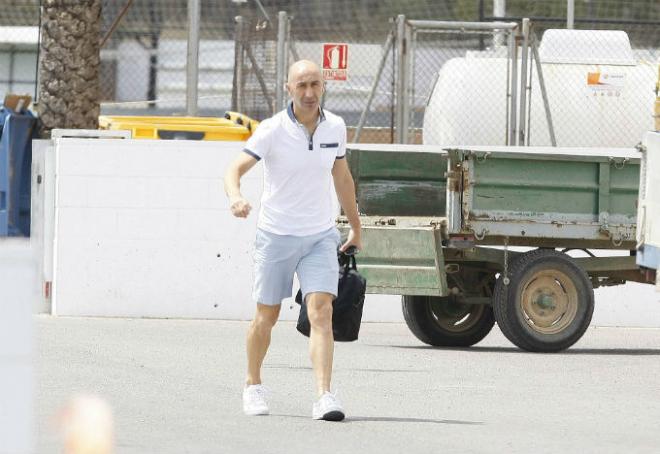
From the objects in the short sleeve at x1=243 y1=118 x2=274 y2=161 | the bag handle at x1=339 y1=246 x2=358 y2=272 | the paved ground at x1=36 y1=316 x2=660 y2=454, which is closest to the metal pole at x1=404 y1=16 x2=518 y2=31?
the paved ground at x1=36 y1=316 x2=660 y2=454

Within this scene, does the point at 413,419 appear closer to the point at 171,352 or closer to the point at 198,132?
the point at 171,352

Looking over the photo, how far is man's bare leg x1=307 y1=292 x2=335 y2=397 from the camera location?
27.8 feet

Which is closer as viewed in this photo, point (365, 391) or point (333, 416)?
point (333, 416)

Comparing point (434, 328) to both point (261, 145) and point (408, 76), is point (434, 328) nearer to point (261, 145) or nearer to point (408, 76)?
point (408, 76)

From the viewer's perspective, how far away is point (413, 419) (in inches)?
344

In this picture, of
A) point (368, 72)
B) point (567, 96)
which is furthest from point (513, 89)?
point (368, 72)

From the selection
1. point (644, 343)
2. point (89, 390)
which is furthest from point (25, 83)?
point (89, 390)

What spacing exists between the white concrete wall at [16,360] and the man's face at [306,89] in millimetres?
4453

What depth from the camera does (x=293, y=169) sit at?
853 centimetres

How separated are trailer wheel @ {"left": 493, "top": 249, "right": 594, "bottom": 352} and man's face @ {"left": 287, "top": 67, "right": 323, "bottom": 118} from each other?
4.57m

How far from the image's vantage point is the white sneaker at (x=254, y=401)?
8672mm

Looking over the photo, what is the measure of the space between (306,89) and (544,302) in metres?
4.90

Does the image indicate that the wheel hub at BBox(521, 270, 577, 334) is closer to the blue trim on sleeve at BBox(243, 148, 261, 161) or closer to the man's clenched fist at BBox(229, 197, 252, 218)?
the blue trim on sleeve at BBox(243, 148, 261, 161)

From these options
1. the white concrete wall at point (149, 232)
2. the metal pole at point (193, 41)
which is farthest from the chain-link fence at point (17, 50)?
the white concrete wall at point (149, 232)
